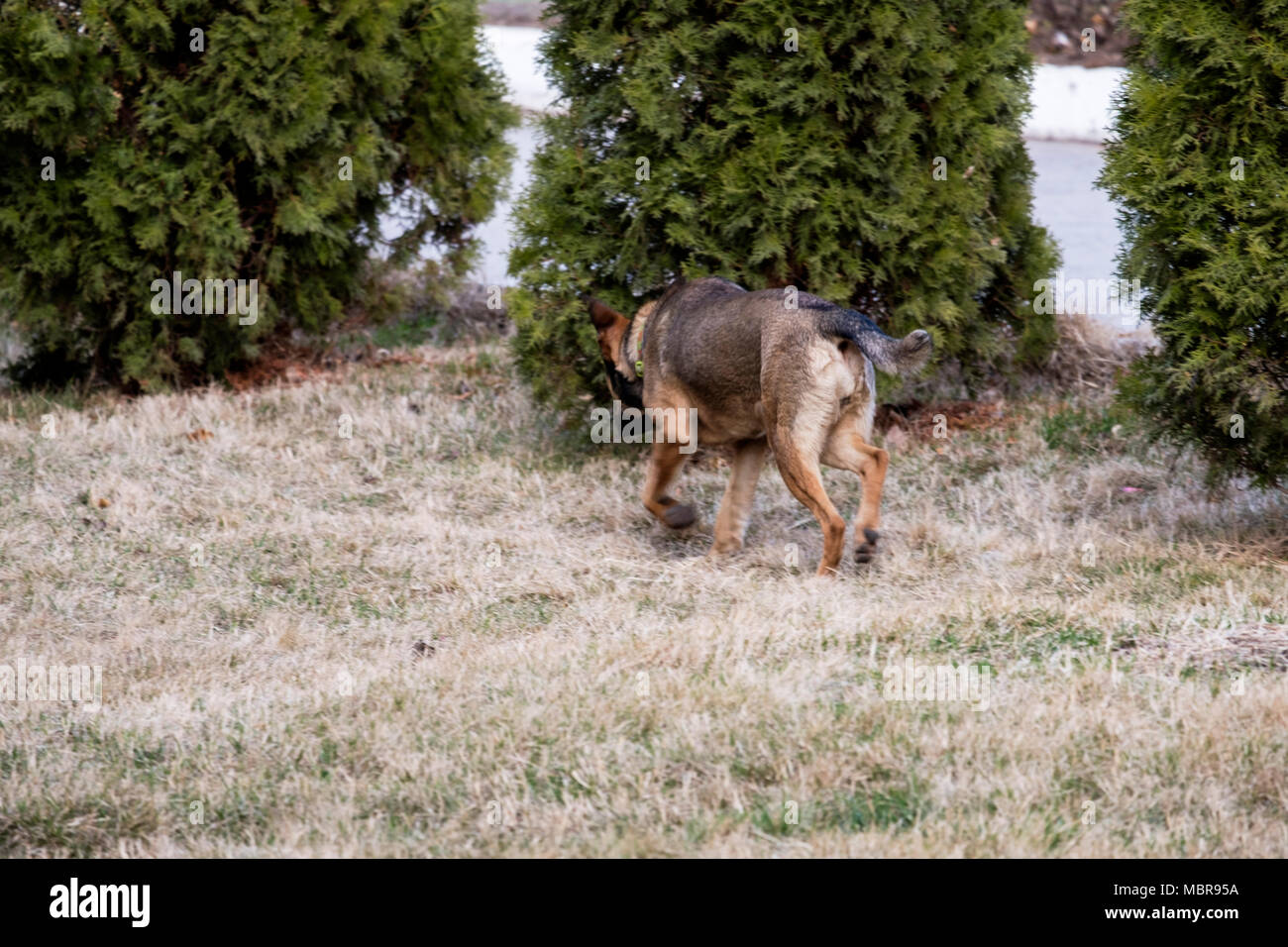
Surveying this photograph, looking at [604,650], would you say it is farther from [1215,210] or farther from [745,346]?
[1215,210]

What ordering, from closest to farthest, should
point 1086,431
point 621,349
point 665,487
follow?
point 665,487 < point 621,349 < point 1086,431

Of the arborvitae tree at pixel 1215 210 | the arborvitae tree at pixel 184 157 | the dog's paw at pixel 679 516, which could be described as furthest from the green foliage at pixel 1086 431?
the arborvitae tree at pixel 184 157

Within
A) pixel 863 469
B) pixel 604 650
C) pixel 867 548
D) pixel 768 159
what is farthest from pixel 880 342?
pixel 768 159

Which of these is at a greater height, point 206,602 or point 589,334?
point 589,334

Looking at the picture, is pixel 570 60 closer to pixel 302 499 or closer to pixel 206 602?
pixel 302 499

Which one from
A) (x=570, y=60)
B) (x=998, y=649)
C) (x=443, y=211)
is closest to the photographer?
(x=998, y=649)

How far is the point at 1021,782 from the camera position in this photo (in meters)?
→ 4.07

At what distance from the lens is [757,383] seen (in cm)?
632

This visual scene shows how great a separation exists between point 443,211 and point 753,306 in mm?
4348

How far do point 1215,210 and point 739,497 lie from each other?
2.42 metres

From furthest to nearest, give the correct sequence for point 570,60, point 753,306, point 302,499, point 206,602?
point 570,60
point 302,499
point 753,306
point 206,602

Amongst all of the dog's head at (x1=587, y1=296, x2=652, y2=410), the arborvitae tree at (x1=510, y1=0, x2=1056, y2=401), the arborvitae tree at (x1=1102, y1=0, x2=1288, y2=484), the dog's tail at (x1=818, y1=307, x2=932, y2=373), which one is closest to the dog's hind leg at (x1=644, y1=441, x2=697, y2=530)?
the dog's head at (x1=587, y1=296, x2=652, y2=410)

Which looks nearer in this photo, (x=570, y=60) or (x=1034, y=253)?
(x=570, y=60)

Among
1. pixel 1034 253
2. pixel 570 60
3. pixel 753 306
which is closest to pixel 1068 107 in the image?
pixel 1034 253
